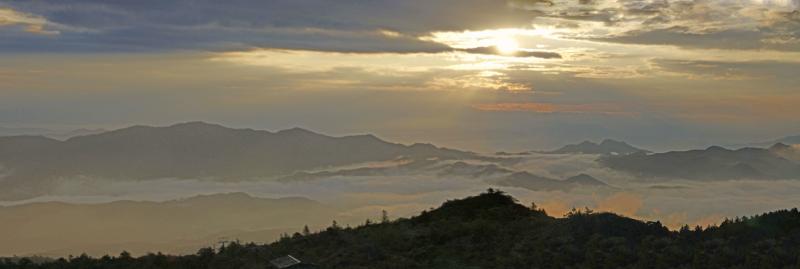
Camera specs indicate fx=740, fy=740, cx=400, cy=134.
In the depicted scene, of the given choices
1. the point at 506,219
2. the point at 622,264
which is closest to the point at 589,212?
the point at 506,219

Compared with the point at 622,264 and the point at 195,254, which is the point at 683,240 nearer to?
the point at 622,264

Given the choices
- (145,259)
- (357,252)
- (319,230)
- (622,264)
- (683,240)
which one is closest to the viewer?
(622,264)

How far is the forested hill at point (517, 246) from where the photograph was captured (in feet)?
69.2

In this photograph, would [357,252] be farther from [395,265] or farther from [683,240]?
[683,240]

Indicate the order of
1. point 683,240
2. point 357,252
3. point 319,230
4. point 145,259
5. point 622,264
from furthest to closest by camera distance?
point 319,230
point 145,259
point 357,252
point 683,240
point 622,264

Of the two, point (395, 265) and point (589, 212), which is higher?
point (589, 212)

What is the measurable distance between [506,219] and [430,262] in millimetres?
5976

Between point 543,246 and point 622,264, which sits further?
point 543,246

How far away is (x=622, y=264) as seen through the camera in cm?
2108

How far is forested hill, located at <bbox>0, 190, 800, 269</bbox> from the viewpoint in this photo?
21.1 meters

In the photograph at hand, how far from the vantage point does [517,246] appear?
77.9 ft

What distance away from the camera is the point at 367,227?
1203 inches

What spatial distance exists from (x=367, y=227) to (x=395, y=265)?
7.77 metres

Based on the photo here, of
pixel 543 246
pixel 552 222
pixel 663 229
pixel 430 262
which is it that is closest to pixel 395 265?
pixel 430 262
